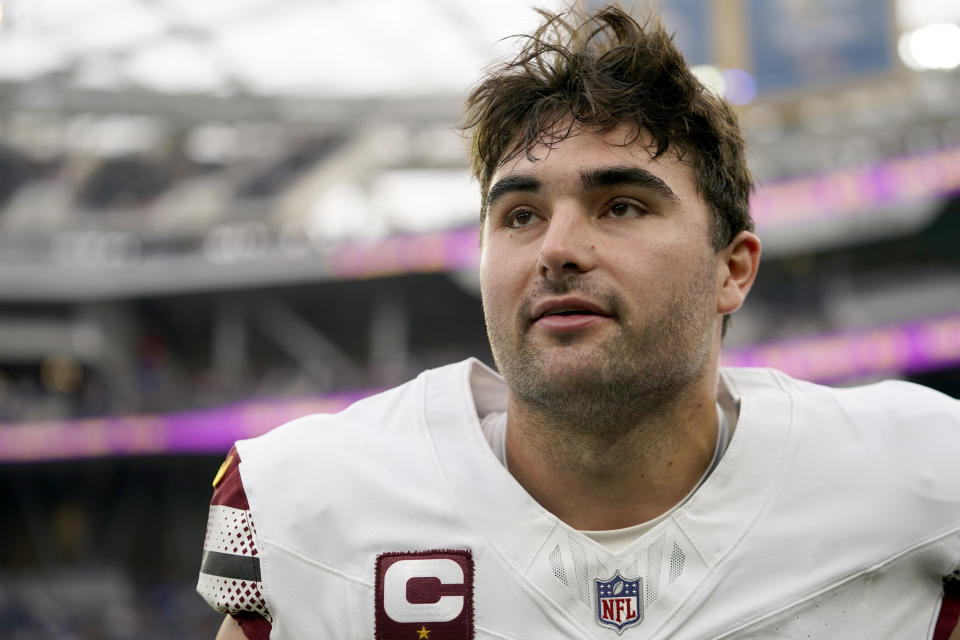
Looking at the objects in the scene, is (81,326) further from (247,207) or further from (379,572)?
(379,572)

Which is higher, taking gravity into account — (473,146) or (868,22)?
(868,22)

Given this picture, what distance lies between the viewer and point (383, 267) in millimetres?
22219

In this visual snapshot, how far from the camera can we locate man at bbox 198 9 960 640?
2.12 m

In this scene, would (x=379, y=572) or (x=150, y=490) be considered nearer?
(x=379, y=572)

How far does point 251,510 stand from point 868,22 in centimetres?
2015

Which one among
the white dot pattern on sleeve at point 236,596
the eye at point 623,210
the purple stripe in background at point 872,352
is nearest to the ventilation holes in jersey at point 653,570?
the eye at point 623,210

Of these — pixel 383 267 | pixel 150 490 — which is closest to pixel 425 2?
pixel 383 267

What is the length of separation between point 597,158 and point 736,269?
0.60 meters

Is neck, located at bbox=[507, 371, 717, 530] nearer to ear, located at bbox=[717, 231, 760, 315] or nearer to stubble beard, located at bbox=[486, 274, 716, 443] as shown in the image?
stubble beard, located at bbox=[486, 274, 716, 443]

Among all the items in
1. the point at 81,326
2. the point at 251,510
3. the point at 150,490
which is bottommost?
the point at 150,490

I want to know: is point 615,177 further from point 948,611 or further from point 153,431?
point 153,431

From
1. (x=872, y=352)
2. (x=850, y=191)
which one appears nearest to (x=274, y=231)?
(x=850, y=191)

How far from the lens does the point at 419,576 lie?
2.15 metres

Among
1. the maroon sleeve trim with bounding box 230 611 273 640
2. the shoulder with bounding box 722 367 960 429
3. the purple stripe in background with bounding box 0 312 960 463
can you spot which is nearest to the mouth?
the shoulder with bounding box 722 367 960 429
